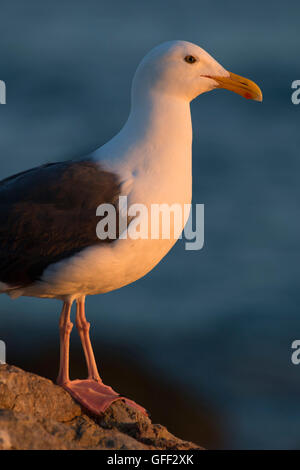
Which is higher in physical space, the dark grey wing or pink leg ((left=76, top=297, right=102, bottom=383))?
the dark grey wing

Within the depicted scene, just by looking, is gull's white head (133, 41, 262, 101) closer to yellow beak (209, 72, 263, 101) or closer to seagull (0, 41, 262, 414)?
seagull (0, 41, 262, 414)

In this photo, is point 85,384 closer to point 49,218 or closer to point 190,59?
point 49,218

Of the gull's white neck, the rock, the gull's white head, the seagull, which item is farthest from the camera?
the gull's white head

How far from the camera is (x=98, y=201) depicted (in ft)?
22.9

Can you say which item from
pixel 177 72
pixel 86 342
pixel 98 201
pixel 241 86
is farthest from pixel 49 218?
pixel 241 86

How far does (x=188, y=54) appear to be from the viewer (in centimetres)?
758

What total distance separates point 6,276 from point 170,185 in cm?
163

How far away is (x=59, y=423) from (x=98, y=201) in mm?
2087

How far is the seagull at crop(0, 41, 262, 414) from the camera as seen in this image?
22.7ft

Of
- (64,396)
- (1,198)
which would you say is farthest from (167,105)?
(64,396)

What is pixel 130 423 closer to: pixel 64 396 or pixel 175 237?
pixel 64 396

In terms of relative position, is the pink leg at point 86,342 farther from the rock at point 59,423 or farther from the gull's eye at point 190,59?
the gull's eye at point 190,59

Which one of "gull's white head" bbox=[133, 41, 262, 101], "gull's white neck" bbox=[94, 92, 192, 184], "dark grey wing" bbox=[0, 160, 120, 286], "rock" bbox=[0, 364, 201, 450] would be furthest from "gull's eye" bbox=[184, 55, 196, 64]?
"rock" bbox=[0, 364, 201, 450]

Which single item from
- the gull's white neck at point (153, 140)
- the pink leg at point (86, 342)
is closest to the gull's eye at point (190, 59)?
the gull's white neck at point (153, 140)
